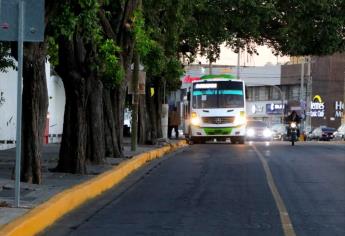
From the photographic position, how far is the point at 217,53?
35844 mm

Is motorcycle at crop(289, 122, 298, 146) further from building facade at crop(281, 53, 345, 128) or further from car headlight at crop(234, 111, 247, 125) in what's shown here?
building facade at crop(281, 53, 345, 128)

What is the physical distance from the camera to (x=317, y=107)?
80.5 meters

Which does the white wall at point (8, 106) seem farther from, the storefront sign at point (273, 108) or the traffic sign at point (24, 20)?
the storefront sign at point (273, 108)

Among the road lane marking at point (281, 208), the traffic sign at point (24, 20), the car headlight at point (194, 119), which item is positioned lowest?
the road lane marking at point (281, 208)

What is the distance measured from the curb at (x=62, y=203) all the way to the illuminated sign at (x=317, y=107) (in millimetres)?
64259

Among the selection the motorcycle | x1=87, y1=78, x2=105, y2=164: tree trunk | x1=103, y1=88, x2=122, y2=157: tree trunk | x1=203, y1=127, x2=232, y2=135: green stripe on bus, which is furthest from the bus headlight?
x1=87, y1=78, x2=105, y2=164: tree trunk

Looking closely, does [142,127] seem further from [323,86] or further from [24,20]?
[323,86]

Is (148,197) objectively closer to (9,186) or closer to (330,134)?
(9,186)

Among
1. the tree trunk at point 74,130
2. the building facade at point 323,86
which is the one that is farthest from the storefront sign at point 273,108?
the tree trunk at point 74,130

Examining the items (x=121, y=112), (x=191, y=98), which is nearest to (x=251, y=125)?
(x=191, y=98)

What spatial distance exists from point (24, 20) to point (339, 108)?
76846 mm

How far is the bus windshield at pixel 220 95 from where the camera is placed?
36.6 m

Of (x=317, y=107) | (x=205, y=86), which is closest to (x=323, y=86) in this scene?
(x=317, y=107)

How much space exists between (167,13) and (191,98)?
11298mm
